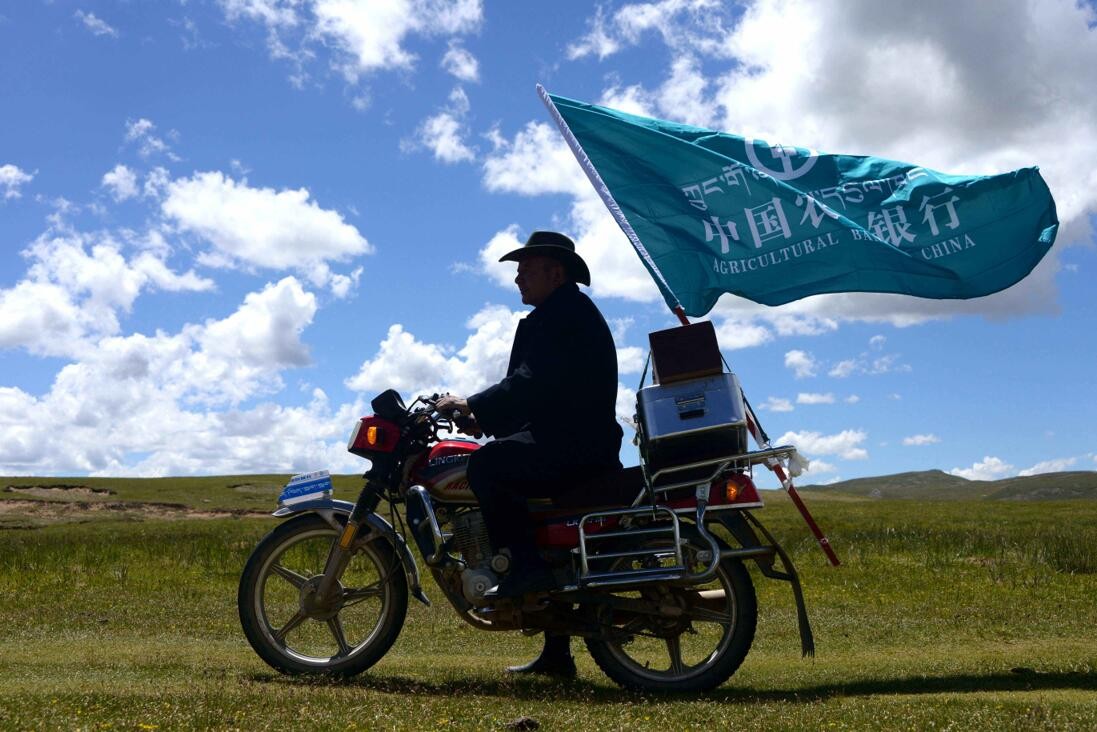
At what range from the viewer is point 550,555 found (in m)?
7.73

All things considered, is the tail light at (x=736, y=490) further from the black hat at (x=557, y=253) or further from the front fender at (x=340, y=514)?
the front fender at (x=340, y=514)

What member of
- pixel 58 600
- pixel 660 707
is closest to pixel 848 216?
pixel 660 707

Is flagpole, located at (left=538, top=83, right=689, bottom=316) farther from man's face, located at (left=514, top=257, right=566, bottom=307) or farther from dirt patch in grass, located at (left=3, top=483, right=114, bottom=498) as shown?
dirt patch in grass, located at (left=3, top=483, right=114, bottom=498)

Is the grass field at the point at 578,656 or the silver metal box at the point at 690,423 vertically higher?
the silver metal box at the point at 690,423

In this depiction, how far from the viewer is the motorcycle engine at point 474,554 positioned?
7625 millimetres

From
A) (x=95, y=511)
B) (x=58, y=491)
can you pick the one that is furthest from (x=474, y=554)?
(x=58, y=491)

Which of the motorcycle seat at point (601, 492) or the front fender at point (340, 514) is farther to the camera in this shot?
the front fender at point (340, 514)

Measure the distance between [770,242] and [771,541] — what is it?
4.07 metres

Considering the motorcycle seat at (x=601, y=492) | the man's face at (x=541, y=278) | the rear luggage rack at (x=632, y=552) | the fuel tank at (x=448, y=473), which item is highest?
the man's face at (x=541, y=278)

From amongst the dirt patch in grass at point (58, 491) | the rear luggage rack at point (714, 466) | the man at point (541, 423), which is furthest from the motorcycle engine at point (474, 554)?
the dirt patch in grass at point (58, 491)

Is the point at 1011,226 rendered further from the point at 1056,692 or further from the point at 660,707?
the point at 660,707

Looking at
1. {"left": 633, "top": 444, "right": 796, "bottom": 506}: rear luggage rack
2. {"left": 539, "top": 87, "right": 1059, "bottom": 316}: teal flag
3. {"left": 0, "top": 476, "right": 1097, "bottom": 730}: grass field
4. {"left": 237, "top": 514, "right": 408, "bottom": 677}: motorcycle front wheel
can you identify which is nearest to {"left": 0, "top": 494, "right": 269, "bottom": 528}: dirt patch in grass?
{"left": 0, "top": 476, "right": 1097, "bottom": 730}: grass field

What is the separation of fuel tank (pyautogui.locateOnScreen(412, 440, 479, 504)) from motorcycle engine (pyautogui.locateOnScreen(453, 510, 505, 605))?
15cm

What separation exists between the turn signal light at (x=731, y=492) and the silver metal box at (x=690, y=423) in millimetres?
207
